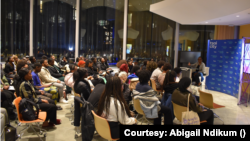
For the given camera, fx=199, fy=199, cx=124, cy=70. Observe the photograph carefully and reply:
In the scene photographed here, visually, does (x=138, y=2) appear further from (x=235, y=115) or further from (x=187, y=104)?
(x=187, y=104)

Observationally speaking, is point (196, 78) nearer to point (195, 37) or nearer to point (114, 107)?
point (195, 37)

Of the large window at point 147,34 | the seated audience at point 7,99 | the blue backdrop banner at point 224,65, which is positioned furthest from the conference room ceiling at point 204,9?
the seated audience at point 7,99

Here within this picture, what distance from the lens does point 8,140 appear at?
9.86 feet

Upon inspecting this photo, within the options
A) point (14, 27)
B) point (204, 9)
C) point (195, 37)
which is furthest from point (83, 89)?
point (195, 37)

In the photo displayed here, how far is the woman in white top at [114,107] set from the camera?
2658mm

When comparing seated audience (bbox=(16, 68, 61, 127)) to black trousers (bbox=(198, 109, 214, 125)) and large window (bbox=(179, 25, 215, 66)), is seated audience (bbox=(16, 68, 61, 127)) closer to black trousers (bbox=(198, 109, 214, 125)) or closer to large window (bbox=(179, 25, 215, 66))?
black trousers (bbox=(198, 109, 214, 125))

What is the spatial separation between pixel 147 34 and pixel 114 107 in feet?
31.9

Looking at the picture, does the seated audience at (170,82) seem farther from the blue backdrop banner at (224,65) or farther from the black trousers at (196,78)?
the blue backdrop banner at (224,65)

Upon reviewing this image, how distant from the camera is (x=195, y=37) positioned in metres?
12.3

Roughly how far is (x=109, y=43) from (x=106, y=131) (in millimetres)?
9309

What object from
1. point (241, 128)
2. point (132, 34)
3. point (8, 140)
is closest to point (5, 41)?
point (132, 34)

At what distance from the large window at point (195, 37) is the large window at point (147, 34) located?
0.64 metres
